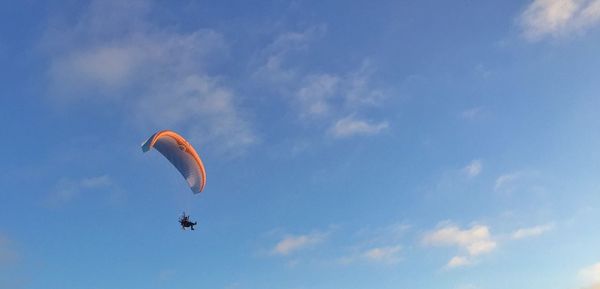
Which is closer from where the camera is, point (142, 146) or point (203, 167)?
point (142, 146)

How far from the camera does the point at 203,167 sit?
52.6m

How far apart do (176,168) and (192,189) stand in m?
2.39

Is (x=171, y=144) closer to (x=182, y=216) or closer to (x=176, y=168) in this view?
(x=176, y=168)

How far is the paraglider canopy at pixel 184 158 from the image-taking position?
165 ft

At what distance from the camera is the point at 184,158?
5184 centimetres

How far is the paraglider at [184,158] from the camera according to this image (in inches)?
1991


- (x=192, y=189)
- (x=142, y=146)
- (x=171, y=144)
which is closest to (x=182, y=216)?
(x=192, y=189)

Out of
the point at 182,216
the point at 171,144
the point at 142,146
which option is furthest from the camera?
the point at 182,216

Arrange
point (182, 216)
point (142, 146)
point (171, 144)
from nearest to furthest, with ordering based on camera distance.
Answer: point (142, 146) → point (171, 144) → point (182, 216)

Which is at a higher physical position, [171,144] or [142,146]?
[171,144]

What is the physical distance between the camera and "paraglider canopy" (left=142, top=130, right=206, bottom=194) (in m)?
50.4

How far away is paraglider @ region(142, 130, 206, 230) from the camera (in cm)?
5056

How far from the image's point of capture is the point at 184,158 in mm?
51844

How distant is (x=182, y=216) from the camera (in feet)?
180
